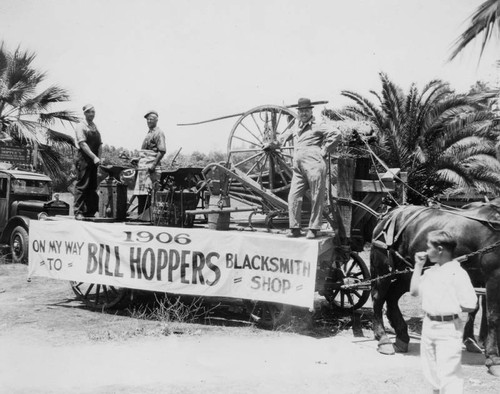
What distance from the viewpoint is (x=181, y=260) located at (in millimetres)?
8242

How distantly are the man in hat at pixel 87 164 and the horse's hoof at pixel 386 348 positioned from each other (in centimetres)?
610

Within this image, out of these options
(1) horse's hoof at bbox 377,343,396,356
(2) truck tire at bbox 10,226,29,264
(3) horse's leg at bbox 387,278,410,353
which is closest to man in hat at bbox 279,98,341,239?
(3) horse's leg at bbox 387,278,410,353

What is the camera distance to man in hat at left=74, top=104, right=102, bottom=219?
9977mm

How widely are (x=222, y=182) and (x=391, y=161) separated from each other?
8580mm

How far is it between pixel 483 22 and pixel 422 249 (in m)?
6.45

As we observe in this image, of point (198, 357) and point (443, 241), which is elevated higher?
point (443, 241)

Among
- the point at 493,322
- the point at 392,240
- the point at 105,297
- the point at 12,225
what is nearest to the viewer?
the point at 493,322

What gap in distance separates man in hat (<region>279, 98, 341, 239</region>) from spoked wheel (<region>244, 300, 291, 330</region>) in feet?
3.75

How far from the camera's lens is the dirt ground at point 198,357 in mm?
5605

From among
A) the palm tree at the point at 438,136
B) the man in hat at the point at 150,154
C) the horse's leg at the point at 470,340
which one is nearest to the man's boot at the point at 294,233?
the horse's leg at the point at 470,340

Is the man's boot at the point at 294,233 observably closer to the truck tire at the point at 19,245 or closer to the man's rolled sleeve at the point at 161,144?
the man's rolled sleeve at the point at 161,144

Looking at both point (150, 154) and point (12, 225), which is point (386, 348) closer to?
point (150, 154)

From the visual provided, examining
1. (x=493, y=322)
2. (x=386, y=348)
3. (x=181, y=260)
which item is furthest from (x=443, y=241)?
(x=181, y=260)

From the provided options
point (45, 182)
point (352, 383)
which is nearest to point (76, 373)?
point (352, 383)
